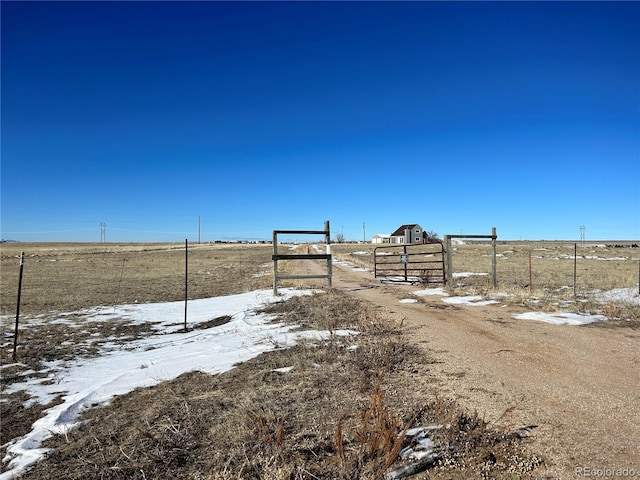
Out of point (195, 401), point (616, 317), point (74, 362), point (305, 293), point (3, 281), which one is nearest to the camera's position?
point (195, 401)

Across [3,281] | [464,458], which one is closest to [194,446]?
[464,458]

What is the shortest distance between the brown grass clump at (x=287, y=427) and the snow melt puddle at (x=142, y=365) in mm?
301

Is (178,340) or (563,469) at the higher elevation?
(563,469)

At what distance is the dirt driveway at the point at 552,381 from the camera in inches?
115

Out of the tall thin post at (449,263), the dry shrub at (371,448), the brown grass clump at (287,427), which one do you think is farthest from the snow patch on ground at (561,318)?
the dry shrub at (371,448)

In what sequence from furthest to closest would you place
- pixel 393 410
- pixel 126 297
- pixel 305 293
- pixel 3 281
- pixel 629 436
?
pixel 3 281
pixel 126 297
pixel 305 293
pixel 393 410
pixel 629 436

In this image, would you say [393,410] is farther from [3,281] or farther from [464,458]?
[3,281]

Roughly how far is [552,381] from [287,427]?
123 inches

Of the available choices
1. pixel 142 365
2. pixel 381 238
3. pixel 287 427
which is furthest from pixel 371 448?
pixel 381 238

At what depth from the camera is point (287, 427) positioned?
3.49 metres

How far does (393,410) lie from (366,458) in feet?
2.74

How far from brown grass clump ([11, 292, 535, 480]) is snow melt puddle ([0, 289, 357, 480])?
0.99ft

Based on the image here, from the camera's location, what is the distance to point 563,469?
2.69 meters

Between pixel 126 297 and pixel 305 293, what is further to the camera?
pixel 126 297
